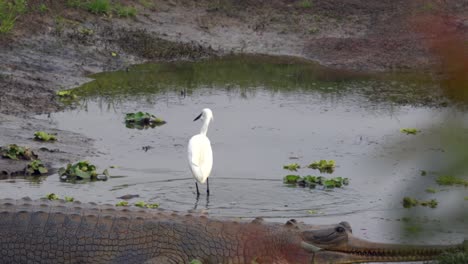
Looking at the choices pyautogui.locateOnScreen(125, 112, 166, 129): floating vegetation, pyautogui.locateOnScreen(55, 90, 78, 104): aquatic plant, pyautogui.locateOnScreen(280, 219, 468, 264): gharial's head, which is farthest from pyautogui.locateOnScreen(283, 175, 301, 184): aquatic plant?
pyautogui.locateOnScreen(55, 90, 78, 104): aquatic plant

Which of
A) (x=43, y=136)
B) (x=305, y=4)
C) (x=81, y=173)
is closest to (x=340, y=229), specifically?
(x=81, y=173)

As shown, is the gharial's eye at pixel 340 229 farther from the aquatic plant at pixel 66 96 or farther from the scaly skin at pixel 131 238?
the aquatic plant at pixel 66 96

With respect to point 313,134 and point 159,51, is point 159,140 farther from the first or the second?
point 159,51

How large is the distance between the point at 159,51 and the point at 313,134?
6450mm

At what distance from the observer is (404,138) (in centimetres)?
246

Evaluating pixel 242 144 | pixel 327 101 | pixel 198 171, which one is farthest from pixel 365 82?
pixel 198 171

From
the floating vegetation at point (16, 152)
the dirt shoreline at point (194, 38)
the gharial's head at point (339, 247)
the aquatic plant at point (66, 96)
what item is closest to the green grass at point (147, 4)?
the dirt shoreline at point (194, 38)

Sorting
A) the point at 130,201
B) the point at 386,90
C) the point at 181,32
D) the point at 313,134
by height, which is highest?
the point at 181,32

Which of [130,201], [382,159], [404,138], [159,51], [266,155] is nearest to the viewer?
[382,159]

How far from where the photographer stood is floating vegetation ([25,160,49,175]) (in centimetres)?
1031

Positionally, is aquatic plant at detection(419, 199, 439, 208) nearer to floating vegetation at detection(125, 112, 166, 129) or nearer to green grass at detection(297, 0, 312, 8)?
floating vegetation at detection(125, 112, 166, 129)

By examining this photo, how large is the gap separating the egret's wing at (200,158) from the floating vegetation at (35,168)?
5.44 feet

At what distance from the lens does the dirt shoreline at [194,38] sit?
16.1m

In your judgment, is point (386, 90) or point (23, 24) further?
point (23, 24)
